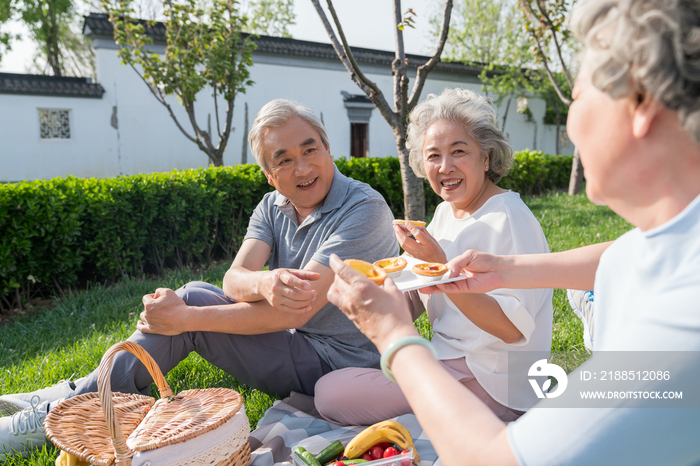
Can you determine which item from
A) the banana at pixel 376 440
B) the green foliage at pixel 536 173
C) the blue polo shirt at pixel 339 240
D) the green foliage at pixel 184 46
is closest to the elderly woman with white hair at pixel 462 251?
the blue polo shirt at pixel 339 240

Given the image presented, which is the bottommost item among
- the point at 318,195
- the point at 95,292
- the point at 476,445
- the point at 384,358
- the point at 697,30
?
the point at 95,292

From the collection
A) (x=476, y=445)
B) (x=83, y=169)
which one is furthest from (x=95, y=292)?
(x=83, y=169)

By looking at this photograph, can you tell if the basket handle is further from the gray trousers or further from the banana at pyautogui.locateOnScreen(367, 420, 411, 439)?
the banana at pyautogui.locateOnScreen(367, 420, 411, 439)

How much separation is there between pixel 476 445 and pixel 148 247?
6287 mm

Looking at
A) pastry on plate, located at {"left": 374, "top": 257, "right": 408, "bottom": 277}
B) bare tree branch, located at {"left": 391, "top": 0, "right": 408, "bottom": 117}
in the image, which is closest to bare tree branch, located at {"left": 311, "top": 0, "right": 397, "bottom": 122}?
bare tree branch, located at {"left": 391, "top": 0, "right": 408, "bottom": 117}

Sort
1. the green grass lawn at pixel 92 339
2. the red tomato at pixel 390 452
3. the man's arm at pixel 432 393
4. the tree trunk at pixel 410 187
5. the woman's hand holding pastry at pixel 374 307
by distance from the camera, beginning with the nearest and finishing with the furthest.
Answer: the man's arm at pixel 432 393
the woman's hand holding pastry at pixel 374 307
the red tomato at pixel 390 452
the green grass lawn at pixel 92 339
the tree trunk at pixel 410 187

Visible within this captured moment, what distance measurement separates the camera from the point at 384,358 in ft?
4.14

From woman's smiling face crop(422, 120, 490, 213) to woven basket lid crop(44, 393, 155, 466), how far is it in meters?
1.90

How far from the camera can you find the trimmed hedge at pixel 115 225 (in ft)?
17.6

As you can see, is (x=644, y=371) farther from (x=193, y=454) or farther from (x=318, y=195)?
(x=318, y=195)

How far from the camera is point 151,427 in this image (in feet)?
6.97

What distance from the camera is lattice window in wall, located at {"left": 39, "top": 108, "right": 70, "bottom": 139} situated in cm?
1524

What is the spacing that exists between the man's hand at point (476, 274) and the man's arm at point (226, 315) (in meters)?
0.77

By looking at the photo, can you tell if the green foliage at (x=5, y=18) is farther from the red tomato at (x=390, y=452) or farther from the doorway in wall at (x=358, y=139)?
the red tomato at (x=390, y=452)
